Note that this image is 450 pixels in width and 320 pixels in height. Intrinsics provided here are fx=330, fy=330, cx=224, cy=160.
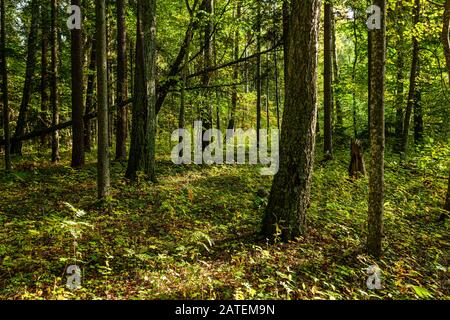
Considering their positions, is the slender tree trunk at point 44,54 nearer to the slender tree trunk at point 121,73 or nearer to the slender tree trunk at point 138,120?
the slender tree trunk at point 121,73

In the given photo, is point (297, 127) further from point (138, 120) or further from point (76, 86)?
point (76, 86)

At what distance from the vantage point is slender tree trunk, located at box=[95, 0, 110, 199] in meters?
7.57

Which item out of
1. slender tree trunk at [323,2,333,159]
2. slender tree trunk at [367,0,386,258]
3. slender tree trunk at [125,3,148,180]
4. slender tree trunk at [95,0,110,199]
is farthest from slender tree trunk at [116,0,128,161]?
slender tree trunk at [367,0,386,258]

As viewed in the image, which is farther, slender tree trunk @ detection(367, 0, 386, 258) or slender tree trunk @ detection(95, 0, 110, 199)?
slender tree trunk @ detection(95, 0, 110, 199)

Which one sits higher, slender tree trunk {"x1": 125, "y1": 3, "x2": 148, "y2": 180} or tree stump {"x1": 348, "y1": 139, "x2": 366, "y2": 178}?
slender tree trunk {"x1": 125, "y1": 3, "x2": 148, "y2": 180}

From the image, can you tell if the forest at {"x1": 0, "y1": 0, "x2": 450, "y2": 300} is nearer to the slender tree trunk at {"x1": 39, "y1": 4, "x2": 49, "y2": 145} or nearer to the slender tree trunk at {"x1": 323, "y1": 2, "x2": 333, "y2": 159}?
the slender tree trunk at {"x1": 323, "y1": 2, "x2": 333, "y2": 159}

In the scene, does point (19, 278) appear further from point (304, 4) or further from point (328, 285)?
point (304, 4)

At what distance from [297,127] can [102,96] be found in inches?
183

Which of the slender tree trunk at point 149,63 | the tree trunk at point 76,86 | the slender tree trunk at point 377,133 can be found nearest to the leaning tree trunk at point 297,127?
the slender tree trunk at point 377,133

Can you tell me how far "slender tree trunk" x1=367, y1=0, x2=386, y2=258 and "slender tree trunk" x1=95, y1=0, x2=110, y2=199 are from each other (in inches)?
230

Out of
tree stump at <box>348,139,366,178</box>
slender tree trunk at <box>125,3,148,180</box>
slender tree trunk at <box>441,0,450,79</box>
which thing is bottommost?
tree stump at <box>348,139,366,178</box>

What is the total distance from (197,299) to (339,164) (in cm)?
1244

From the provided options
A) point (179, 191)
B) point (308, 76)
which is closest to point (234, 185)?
point (179, 191)

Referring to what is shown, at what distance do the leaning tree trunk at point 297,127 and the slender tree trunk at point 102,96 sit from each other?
4256 millimetres
